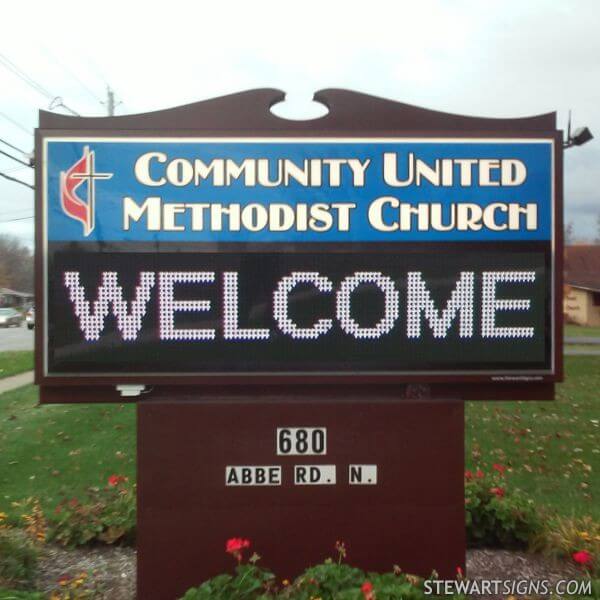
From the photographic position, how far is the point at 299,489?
3652mm

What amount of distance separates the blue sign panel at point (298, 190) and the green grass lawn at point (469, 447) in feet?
10.4

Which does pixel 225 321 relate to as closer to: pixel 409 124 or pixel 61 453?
pixel 409 124

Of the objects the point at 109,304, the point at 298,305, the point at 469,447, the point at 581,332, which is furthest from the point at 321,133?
the point at 581,332

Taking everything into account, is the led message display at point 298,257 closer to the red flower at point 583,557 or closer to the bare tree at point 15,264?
the red flower at point 583,557

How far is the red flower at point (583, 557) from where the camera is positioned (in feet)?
12.3

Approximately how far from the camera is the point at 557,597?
3.45m

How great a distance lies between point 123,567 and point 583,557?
280 centimetres

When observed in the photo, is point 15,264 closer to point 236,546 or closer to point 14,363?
point 14,363

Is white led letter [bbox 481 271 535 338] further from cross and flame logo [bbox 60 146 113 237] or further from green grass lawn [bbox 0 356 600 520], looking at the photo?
green grass lawn [bbox 0 356 600 520]

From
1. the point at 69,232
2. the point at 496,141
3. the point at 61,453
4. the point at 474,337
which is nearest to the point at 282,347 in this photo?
the point at 474,337

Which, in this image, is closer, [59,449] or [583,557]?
[583,557]

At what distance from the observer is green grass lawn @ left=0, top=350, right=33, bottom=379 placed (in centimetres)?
1534

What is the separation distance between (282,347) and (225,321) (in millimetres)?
340

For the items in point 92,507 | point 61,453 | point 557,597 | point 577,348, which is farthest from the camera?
point 577,348
